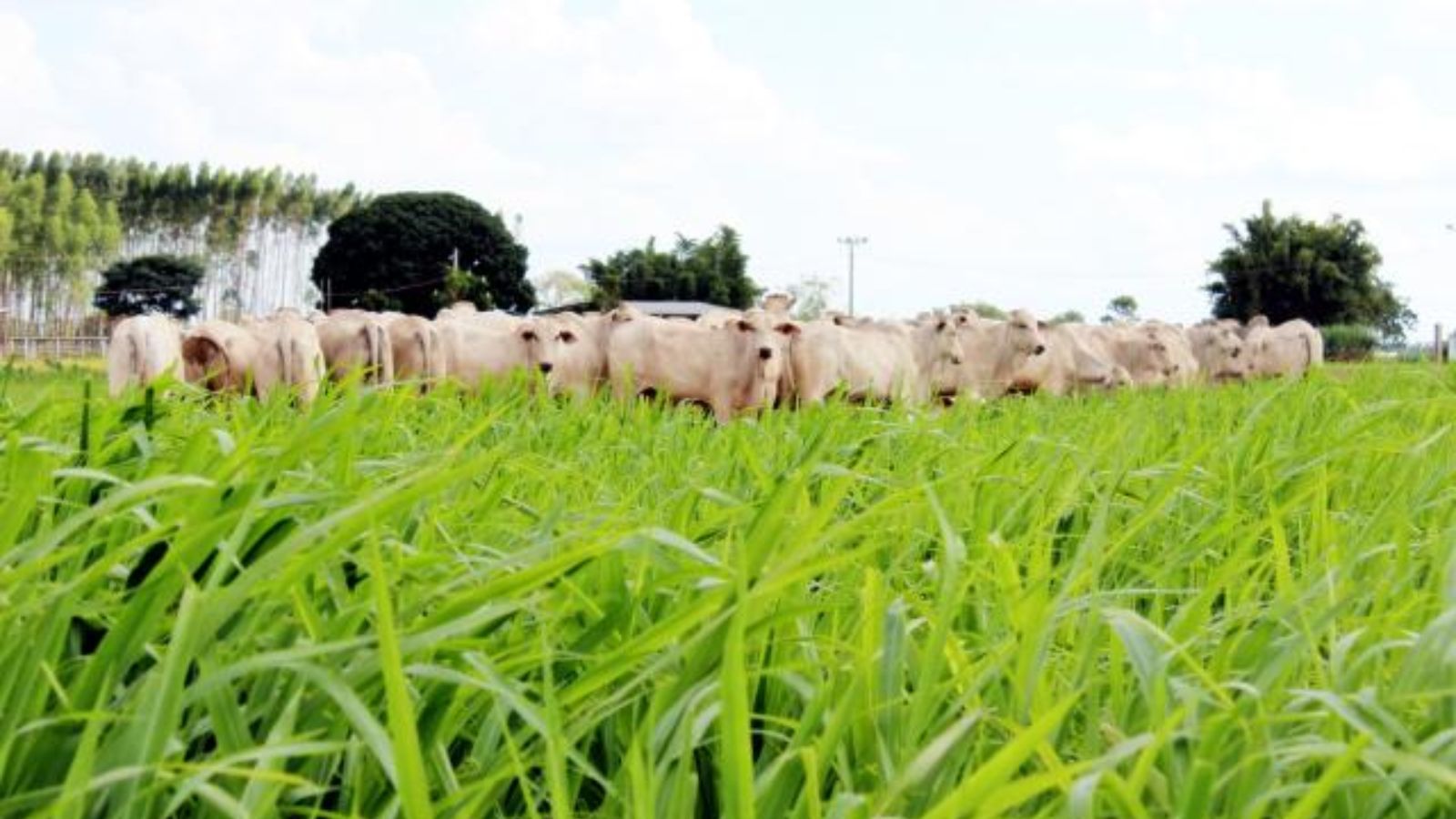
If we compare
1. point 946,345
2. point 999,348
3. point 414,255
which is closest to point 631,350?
point 946,345

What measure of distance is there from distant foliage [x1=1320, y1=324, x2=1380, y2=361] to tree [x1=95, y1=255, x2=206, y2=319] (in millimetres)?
58230

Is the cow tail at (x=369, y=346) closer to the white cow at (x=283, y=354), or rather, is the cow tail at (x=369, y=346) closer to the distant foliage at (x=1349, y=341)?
the white cow at (x=283, y=354)

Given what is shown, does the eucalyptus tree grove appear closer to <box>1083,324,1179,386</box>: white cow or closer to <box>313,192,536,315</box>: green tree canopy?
<box>313,192,536,315</box>: green tree canopy

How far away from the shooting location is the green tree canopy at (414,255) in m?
71.2

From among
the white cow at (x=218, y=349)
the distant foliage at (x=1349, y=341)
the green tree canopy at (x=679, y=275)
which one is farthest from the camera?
the green tree canopy at (x=679, y=275)

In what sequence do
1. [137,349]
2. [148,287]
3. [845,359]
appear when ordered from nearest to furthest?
[137,349] → [845,359] → [148,287]

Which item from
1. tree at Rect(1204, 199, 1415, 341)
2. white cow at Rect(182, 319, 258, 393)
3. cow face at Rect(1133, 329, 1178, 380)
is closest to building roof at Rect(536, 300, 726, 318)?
tree at Rect(1204, 199, 1415, 341)

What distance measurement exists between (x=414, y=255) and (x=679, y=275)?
494 inches

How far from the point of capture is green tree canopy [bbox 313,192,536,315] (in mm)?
71188

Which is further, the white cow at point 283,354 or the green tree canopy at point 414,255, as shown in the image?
the green tree canopy at point 414,255

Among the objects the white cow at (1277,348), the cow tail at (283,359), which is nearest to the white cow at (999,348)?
the cow tail at (283,359)

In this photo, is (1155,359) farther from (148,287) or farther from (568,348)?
(148,287)

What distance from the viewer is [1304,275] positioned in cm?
5612

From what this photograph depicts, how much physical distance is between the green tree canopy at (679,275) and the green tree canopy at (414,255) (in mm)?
4907
